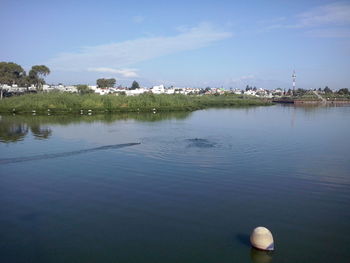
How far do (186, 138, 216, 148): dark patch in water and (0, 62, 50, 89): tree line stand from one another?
4190 centimetres

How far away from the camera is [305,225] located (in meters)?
7.33

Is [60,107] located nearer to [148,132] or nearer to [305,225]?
[148,132]

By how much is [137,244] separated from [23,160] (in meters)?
8.75

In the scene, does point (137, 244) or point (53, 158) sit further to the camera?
point (53, 158)

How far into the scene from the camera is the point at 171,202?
8695mm

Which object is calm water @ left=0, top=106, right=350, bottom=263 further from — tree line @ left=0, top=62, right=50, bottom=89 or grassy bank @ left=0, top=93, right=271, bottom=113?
tree line @ left=0, top=62, right=50, bottom=89

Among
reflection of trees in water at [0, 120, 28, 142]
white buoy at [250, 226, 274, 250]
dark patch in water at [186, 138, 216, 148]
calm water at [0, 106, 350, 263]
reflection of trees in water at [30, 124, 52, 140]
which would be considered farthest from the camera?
reflection of trees in water at [30, 124, 52, 140]

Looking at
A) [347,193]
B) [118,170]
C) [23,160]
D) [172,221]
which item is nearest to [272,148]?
[347,193]

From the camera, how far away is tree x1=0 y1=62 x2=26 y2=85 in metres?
50.9

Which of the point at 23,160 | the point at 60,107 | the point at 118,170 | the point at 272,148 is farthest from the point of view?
the point at 60,107

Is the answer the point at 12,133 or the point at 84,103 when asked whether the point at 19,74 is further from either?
the point at 12,133

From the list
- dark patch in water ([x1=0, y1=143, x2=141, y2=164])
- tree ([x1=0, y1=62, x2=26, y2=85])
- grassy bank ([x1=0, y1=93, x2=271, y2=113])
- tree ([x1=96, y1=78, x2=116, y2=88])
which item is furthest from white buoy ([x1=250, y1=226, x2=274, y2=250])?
tree ([x1=96, y1=78, x2=116, y2=88])

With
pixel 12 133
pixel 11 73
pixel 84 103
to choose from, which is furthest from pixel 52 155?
pixel 11 73

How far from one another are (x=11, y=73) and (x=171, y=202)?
52.6 meters
